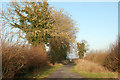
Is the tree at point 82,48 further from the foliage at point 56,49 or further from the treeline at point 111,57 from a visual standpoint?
the treeline at point 111,57

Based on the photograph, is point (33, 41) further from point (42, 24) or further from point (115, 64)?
point (115, 64)

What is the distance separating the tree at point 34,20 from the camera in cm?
2173

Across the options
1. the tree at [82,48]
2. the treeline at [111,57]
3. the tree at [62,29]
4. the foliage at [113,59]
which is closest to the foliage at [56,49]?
the tree at [62,29]

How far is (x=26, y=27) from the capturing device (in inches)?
876

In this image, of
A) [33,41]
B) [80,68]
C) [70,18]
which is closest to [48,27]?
[33,41]

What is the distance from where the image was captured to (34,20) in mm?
22094

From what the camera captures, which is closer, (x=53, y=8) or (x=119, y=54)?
(x=119, y=54)

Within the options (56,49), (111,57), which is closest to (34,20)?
(56,49)

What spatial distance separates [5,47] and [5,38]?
507mm

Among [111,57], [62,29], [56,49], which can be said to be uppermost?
[62,29]

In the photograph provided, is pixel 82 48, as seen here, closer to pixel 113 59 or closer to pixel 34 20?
pixel 34 20

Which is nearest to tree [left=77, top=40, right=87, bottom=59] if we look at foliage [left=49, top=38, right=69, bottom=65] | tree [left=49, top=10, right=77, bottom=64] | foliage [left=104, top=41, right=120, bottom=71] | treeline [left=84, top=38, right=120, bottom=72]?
foliage [left=49, top=38, right=69, bottom=65]

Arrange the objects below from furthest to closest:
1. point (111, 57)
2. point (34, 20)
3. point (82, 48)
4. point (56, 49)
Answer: point (82, 48) → point (56, 49) → point (34, 20) → point (111, 57)

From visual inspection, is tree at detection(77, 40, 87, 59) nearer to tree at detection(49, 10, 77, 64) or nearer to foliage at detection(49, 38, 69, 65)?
foliage at detection(49, 38, 69, 65)
